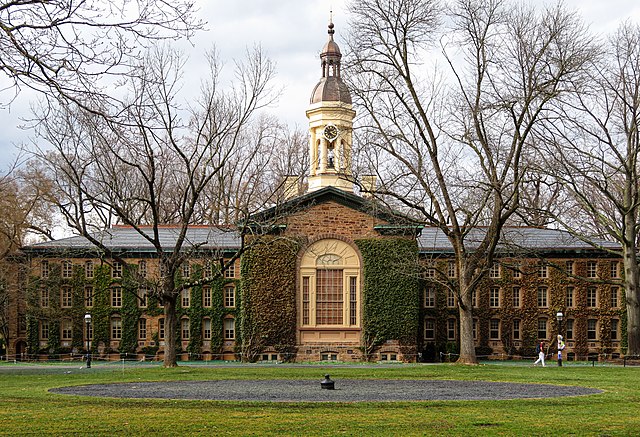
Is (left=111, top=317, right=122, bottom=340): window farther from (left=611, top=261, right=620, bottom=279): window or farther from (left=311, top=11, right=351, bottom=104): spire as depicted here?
(left=611, top=261, right=620, bottom=279): window

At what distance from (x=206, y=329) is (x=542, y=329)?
19.6m

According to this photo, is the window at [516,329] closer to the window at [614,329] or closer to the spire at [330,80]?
the window at [614,329]

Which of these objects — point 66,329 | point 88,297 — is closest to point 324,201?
point 88,297

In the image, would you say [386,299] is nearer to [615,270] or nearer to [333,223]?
[333,223]

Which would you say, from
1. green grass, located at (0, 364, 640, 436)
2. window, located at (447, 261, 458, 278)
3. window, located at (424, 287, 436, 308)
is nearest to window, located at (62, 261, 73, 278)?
window, located at (424, 287, 436, 308)

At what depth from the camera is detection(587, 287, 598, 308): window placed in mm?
53875

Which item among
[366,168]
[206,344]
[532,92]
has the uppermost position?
[532,92]

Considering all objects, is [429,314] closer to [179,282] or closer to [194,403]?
[179,282]

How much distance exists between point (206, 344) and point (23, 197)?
47.8ft

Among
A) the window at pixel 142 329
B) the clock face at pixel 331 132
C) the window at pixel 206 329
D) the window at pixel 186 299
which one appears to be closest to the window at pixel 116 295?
the window at pixel 142 329

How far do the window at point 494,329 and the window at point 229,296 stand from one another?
15.1 metres

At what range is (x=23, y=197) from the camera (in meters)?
55.1

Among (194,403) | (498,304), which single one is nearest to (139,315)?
(498,304)

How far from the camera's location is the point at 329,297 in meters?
45.8
